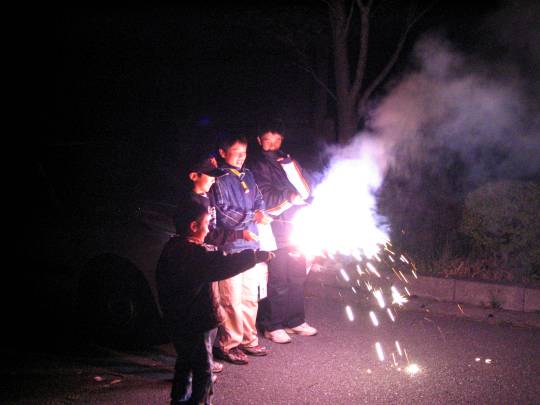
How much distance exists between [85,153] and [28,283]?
134cm

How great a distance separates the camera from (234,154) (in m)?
4.50

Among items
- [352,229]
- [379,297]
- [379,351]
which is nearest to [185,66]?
[352,229]

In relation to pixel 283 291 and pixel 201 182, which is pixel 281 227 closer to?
pixel 283 291

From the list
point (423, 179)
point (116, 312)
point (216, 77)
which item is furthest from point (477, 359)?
point (216, 77)

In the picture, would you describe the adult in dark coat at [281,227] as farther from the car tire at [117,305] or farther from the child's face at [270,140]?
the car tire at [117,305]

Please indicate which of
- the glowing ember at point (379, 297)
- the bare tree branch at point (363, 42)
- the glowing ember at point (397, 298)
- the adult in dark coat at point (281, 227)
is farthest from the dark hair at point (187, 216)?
the bare tree branch at point (363, 42)

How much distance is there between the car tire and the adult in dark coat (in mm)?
1076

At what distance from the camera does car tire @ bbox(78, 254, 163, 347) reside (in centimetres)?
468

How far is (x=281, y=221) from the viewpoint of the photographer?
5.11m

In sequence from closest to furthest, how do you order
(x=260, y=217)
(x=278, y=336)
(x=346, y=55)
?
(x=260, y=217)
(x=278, y=336)
(x=346, y=55)

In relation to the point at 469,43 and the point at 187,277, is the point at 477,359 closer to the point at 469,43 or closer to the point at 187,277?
the point at 187,277

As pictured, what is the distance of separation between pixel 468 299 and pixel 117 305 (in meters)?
3.81

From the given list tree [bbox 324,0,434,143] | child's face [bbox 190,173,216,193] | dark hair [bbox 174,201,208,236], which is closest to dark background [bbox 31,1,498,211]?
tree [bbox 324,0,434,143]

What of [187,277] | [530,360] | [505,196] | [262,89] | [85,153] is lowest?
[530,360]
